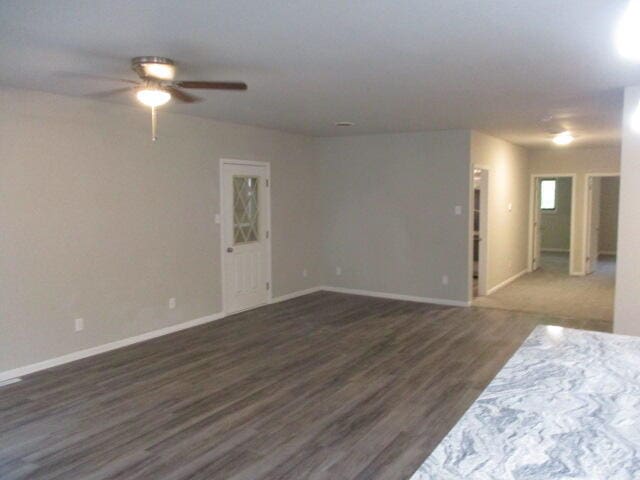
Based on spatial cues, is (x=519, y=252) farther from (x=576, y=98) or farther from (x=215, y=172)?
(x=215, y=172)

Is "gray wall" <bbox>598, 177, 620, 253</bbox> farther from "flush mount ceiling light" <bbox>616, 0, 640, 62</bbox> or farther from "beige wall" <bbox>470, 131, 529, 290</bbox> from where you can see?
"flush mount ceiling light" <bbox>616, 0, 640, 62</bbox>

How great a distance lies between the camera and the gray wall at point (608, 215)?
41.4ft

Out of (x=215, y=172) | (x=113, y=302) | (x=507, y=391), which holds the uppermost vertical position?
(x=215, y=172)

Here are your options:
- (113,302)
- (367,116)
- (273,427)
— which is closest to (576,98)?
(367,116)

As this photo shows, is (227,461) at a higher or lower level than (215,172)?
lower

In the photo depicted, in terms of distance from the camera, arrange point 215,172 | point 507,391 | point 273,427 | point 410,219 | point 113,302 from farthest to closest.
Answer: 1. point 410,219
2. point 215,172
3. point 113,302
4. point 273,427
5. point 507,391

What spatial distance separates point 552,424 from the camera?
1.40 meters

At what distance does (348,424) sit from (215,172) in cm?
381

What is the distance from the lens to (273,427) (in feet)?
11.2

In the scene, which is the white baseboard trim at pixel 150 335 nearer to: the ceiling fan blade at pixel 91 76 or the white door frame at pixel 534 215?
the ceiling fan blade at pixel 91 76

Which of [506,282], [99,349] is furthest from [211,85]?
[506,282]

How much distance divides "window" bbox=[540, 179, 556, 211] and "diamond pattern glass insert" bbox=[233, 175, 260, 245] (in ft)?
30.3

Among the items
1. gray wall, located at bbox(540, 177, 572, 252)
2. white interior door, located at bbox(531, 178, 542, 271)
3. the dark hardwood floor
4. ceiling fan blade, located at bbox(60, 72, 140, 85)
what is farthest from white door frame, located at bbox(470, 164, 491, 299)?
gray wall, located at bbox(540, 177, 572, 252)

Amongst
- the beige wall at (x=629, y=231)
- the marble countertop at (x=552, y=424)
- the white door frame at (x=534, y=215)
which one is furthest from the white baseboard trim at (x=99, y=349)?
the white door frame at (x=534, y=215)
